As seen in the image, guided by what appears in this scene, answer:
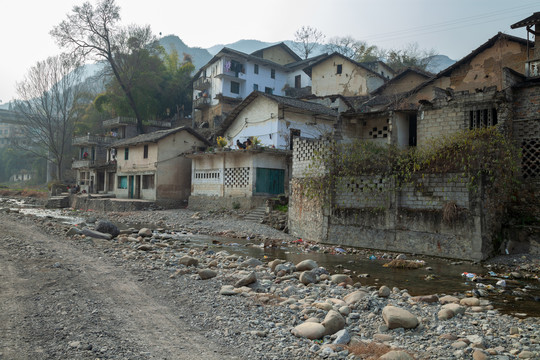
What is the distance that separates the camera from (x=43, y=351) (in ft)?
14.3

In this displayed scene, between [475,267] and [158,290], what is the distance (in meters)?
8.71

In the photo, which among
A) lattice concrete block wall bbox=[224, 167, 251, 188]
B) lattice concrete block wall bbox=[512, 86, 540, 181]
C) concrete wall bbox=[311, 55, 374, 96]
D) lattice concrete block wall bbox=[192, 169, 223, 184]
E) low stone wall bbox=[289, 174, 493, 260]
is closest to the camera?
low stone wall bbox=[289, 174, 493, 260]

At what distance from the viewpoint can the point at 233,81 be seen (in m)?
42.2

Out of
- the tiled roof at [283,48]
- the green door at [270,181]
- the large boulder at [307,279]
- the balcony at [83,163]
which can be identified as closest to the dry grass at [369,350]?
the large boulder at [307,279]

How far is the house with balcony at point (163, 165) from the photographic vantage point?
29.4 meters

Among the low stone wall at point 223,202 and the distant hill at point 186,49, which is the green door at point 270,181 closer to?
the low stone wall at point 223,202

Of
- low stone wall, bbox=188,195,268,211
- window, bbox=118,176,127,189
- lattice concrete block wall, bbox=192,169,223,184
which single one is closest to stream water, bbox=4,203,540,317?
low stone wall, bbox=188,195,268,211

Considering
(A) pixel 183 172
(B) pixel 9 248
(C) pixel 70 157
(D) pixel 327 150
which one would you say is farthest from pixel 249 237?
(C) pixel 70 157

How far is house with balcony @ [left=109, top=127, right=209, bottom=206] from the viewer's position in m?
29.4

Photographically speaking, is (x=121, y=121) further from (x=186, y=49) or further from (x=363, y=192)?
(x=186, y=49)

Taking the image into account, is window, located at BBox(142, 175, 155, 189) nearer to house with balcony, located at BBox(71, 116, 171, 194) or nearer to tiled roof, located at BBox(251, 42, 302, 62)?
house with balcony, located at BBox(71, 116, 171, 194)

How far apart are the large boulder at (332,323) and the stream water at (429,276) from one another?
10.4ft

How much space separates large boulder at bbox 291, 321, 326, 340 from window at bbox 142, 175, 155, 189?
26.6 meters

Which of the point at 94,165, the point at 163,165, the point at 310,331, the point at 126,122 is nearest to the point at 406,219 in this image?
the point at 310,331
